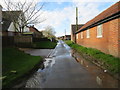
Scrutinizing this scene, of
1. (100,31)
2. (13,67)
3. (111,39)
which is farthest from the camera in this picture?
(100,31)

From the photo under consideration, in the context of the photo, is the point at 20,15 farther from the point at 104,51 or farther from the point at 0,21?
the point at 104,51

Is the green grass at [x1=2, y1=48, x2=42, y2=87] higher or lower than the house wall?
lower

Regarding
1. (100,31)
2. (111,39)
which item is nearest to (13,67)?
(111,39)

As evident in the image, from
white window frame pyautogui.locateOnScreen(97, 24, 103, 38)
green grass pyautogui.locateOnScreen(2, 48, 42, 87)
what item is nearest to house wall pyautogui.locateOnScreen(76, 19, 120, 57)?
white window frame pyautogui.locateOnScreen(97, 24, 103, 38)

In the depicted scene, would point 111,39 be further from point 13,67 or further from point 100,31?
point 13,67

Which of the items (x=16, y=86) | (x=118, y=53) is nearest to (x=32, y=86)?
(x=16, y=86)

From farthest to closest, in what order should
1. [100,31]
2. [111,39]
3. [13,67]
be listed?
[100,31], [111,39], [13,67]

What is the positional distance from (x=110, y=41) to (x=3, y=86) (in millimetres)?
7322

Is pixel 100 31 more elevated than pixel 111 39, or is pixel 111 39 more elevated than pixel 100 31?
pixel 100 31

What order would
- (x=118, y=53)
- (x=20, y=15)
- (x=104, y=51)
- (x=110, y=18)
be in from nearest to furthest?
1. (x=118, y=53)
2. (x=110, y=18)
3. (x=104, y=51)
4. (x=20, y=15)

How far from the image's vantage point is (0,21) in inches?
975

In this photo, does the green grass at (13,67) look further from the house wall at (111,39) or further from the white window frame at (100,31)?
the white window frame at (100,31)

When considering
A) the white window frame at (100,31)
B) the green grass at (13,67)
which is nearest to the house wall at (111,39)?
the white window frame at (100,31)

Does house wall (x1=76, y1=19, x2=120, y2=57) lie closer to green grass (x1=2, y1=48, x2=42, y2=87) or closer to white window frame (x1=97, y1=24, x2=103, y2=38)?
white window frame (x1=97, y1=24, x2=103, y2=38)
